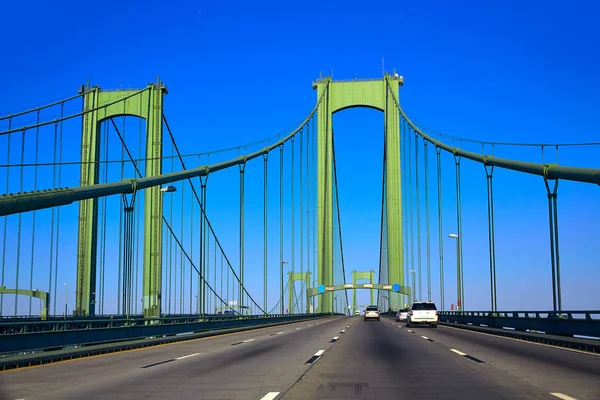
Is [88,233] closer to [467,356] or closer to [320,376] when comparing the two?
[467,356]

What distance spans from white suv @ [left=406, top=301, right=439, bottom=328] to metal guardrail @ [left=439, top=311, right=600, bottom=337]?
2.55 meters

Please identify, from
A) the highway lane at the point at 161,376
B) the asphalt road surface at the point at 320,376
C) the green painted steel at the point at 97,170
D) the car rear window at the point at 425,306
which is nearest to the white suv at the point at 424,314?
the car rear window at the point at 425,306

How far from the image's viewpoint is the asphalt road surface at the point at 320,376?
1070 centimetres

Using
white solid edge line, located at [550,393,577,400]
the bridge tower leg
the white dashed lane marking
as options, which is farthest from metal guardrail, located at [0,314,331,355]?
the bridge tower leg

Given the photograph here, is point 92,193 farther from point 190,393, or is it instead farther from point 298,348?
point 190,393

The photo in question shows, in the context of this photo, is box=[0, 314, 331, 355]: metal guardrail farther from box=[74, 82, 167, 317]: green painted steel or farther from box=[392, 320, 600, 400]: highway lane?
box=[392, 320, 600, 400]: highway lane

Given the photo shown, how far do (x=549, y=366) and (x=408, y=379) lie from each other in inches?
169

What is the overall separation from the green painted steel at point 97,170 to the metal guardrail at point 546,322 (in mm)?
18371

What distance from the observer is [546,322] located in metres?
27.4

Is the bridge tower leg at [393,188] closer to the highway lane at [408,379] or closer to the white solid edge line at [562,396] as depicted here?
the highway lane at [408,379]

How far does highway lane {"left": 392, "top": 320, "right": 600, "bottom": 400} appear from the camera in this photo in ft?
36.7

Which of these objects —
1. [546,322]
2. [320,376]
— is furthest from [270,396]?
[546,322]

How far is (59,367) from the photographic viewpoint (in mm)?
16094

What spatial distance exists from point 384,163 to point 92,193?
71.8m
